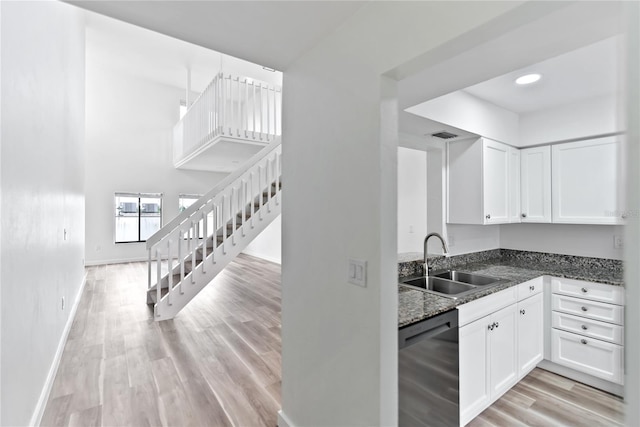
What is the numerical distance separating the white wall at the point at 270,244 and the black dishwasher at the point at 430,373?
5.88 m

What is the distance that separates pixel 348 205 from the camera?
144 centimetres

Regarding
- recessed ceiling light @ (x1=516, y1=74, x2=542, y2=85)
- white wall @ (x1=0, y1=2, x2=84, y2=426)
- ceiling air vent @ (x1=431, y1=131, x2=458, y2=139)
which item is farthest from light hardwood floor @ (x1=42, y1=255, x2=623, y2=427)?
recessed ceiling light @ (x1=516, y1=74, x2=542, y2=85)

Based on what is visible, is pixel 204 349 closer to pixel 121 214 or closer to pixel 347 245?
pixel 347 245

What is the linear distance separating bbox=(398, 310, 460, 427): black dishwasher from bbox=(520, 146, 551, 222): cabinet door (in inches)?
75.3

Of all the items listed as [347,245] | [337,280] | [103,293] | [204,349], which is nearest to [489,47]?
[347,245]

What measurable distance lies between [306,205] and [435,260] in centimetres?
159

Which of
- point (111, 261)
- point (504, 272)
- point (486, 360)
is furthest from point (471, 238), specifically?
point (111, 261)

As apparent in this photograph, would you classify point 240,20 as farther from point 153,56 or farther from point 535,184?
point 153,56

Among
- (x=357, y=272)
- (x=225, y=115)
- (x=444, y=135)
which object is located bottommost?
(x=357, y=272)

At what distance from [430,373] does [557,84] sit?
8.08ft

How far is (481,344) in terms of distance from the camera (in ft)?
6.57

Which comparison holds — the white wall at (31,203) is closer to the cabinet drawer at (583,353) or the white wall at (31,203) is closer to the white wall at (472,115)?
the white wall at (472,115)

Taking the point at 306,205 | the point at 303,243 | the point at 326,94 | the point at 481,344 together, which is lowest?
the point at 481,344

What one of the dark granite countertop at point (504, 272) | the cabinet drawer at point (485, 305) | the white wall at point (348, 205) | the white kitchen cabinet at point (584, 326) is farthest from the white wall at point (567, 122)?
the white wall at point (348, 205)
